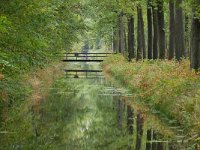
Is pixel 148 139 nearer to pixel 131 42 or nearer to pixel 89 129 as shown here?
pixel 89 129

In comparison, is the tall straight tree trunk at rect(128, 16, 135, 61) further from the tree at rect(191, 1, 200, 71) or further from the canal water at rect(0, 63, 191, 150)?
the tree at rect(191, 1, 200, 71)

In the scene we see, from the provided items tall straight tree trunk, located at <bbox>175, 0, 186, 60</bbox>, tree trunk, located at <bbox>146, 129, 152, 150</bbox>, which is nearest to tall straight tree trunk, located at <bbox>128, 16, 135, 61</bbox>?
tall straight tree trunk, located at <bbox>175, 0, 186, 60</bbox>

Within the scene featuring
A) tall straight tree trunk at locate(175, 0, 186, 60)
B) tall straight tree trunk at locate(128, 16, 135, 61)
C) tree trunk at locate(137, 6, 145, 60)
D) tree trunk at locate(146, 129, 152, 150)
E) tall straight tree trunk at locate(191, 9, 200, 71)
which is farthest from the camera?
A: tall straight tree trunk at locate(128, 16, 135, 61)

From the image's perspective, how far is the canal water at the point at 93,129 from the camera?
12547mm

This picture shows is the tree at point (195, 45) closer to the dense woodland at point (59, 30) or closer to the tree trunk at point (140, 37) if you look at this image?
the dense woodland at point (59, 30)

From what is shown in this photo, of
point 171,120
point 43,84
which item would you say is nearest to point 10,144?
point 171,120

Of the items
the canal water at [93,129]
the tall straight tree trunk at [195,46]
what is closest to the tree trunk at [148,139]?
the canal water at [93,129]

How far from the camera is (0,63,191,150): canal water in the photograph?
1255cm

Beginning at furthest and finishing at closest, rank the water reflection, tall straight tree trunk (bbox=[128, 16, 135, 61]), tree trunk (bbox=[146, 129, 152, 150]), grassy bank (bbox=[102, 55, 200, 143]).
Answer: tall straight tree trunk (bbox=[128, 16, 135, 61]) < grassy bank (bbox=[102, 55, 200, 143]) < the water reflection < tree trunk (bbox=[146, 129, 152, 150])

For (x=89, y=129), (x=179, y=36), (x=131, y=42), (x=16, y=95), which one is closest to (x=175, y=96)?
(x=89, y=129)

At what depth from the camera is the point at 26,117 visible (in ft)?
57.2

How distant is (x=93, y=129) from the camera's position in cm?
1580

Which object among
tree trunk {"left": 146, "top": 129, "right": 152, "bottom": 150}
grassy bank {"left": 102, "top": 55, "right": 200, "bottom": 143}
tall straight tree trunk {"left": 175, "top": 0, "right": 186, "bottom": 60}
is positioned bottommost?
tree trunk {"left": 146, "top": 129, "right": 152, "bottom": 150}

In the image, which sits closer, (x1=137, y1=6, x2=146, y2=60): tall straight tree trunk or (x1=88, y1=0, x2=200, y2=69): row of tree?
(x1=88, y1=0, x2=200, y2=69): row of tree
